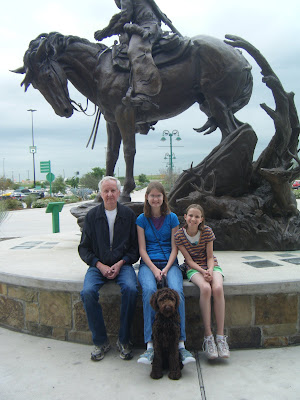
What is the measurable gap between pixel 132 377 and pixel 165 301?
579 millimetres

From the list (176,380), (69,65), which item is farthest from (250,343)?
(69,65)

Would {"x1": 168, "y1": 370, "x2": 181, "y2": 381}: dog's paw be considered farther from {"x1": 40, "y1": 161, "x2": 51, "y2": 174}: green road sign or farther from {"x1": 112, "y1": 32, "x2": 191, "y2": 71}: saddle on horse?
{"x1": 40, "y1": 161, "x2": 51, "y2": 174}: green road sign

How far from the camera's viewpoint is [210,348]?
2.72 meters

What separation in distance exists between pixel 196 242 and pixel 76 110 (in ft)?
10.8

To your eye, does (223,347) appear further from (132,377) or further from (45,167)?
(45,167)

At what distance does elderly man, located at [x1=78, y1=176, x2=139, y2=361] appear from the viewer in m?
2.81

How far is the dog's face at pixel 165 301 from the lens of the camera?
2.46m

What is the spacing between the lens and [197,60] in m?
5.29

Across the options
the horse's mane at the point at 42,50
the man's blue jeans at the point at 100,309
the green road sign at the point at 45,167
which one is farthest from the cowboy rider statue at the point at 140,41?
the green road sign at the point at 45,167

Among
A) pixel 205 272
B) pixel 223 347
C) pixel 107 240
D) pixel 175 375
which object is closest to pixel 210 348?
pixel 223 347

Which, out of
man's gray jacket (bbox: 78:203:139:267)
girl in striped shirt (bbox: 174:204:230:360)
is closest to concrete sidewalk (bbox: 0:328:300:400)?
girl in striped shirt (bbox: 174:204:230:360)

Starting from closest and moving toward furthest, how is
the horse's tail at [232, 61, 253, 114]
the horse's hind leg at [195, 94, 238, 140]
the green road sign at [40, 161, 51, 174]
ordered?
the horse's hind leg at [195, 94, 238, 140] < the horse's tail at [232, 61, 253, 114] < the green road sign at [40, 161, 51, 174]

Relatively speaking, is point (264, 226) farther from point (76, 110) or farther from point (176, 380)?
point (76, 110)

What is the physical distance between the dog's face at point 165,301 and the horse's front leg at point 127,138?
117 inches
